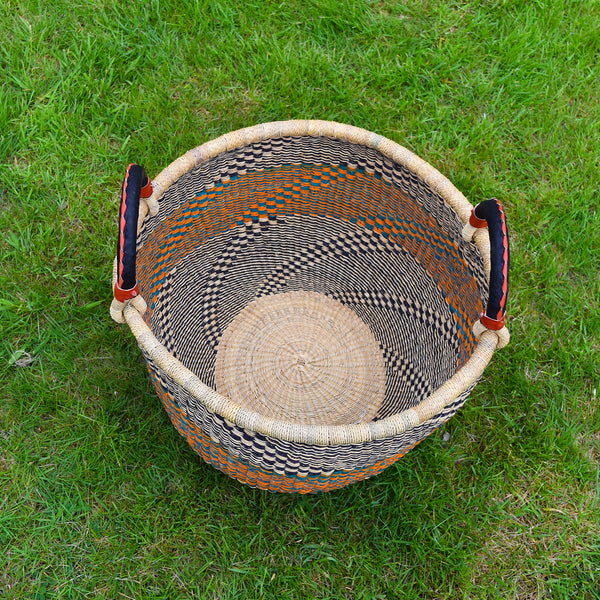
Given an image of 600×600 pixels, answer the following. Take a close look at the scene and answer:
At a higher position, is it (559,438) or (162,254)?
(162,254)

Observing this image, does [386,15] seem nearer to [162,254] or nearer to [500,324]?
[162,254]

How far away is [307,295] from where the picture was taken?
1.64m

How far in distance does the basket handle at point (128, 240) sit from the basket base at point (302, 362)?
0.55m

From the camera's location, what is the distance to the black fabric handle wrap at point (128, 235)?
0.94 metres

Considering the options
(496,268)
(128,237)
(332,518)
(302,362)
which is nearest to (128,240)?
(128,237)

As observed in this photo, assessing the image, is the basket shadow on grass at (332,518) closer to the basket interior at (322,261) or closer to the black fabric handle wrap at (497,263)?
the basket interior at (322,261)

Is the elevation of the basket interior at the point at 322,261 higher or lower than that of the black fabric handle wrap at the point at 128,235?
lower

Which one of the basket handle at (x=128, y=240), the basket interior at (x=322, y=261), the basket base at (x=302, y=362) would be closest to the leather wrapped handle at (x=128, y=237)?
the basket handle at (x=128, y=240)

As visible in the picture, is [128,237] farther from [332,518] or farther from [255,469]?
[332,518]

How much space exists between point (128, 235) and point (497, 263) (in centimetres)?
62

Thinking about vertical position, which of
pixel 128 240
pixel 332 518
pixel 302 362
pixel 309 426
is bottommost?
pixel 332 518

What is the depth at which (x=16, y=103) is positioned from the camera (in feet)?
5.72

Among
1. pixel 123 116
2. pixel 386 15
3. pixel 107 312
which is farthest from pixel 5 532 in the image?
pixel 386 15

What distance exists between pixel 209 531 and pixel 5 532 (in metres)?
0.48
